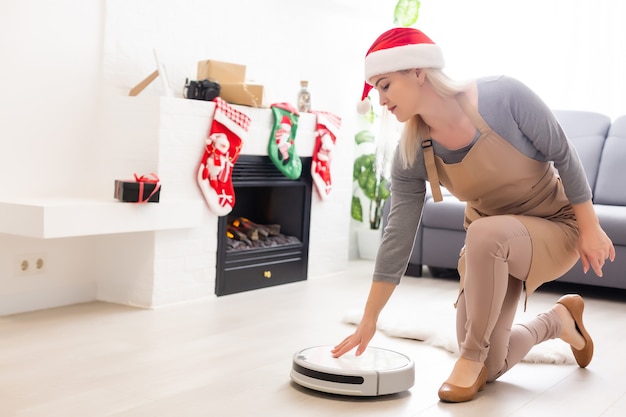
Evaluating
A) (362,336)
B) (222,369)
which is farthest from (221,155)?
(362,336)

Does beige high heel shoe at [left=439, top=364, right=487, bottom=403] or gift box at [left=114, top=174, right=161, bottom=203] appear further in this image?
gift box at [left=114, top=174, right=161, bottom=203]

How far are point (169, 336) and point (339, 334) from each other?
0.64 metres

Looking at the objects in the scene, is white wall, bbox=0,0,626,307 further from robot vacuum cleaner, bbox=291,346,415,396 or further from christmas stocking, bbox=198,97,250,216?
robot vacuum cleaner, bbox=291,346,415,396

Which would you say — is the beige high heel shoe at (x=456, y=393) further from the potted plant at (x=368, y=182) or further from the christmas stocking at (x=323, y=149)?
the potted plant at (x=368, y=182)

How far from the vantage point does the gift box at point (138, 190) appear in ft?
10.6

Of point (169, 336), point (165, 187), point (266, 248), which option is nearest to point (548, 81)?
point (266, 248)

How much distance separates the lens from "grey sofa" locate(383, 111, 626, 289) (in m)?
4.19

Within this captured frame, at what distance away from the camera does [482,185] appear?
224 cm

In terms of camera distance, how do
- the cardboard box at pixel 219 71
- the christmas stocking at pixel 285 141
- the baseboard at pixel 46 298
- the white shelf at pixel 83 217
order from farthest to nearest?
the christmas stocking at pixel 285 141 → the cardboard box at pixel 219 71 → the baseboard at pixel 46 298 → the white shelf at pixel 83 217

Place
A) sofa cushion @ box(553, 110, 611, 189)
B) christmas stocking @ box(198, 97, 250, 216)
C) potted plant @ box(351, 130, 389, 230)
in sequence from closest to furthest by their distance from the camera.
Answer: christmas stocking @ box(198, 97, 250, 216) < sofa cushion @ box(553, 110, 611, 189) < potted plant @ box(351, 130, 389, 230)

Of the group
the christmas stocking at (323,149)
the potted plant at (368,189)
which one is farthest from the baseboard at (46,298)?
the potted plant at (368,189)

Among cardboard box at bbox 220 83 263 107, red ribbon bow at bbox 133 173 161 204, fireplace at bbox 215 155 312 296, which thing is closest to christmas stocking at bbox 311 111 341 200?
fireplace at bbox 215 155 312 296

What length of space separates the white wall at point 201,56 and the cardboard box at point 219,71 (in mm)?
129

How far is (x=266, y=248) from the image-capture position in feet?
13.5
